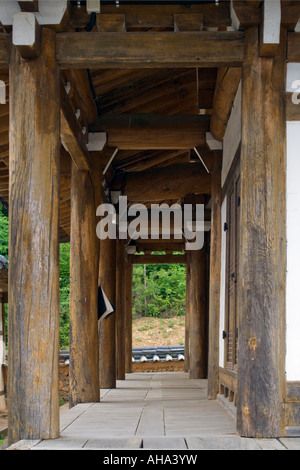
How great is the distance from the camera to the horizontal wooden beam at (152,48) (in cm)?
405

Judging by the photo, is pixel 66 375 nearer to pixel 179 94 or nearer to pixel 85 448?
pixel 179 94

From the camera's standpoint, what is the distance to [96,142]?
6570 mm

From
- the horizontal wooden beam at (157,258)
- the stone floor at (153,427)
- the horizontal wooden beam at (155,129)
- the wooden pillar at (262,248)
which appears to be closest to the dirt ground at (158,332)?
the horizontal wooden beam at (157,258)

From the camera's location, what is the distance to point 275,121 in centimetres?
393

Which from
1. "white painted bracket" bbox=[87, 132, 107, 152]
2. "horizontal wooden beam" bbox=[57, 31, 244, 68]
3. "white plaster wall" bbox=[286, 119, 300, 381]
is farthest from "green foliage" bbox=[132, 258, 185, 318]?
"horizontal wooden beam" bbox=[57, 31, 244, 68]

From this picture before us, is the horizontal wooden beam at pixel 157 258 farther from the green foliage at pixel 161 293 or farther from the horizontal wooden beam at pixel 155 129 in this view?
the green foliage at pixel 161 293

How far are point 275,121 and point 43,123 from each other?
149 centimetres

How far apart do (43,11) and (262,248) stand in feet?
6.85

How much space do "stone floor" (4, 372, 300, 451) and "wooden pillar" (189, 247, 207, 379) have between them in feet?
9.53

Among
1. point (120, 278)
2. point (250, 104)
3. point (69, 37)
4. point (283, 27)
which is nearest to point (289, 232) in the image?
point (250, 104)

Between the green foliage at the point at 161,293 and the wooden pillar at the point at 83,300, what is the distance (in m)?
21.1

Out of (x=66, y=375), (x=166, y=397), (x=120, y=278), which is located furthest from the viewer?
(x=66, y=375)
